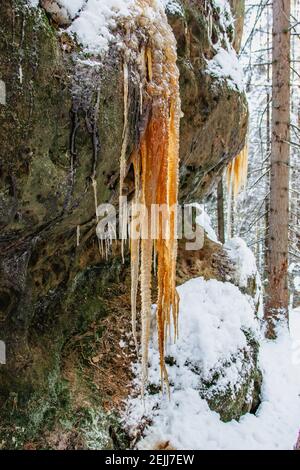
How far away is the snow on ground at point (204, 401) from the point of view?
4.18 m

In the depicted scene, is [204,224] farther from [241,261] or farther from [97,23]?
[97,23]

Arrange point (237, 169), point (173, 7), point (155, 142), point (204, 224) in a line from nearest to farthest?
point (155, 142) → point (173, 7) → point (237, 169) → point (204, 224)

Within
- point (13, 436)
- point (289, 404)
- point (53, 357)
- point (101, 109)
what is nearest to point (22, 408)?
point (13, 436)

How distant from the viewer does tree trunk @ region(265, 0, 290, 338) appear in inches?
311

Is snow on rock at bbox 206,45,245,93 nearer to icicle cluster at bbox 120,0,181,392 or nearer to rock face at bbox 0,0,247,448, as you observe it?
rock face at bbox 0,0,247,448

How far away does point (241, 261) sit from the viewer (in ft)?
21.4

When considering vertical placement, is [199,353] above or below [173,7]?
below

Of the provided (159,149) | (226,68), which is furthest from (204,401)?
(226,68)

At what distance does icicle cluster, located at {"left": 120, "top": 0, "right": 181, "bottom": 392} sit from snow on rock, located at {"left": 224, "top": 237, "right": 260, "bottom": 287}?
9.32ft

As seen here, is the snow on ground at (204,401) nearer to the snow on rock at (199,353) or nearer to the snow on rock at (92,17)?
the snow on rock at (199,353)

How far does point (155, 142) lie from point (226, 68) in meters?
2.31

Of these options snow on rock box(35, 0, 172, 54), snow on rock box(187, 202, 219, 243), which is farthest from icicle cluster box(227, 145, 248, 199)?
snow on rock box(35, 0, 172, 54)

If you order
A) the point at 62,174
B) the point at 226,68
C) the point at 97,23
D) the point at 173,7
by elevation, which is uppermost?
the point at 173,7

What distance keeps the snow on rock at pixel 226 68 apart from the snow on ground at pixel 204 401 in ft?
9.58
